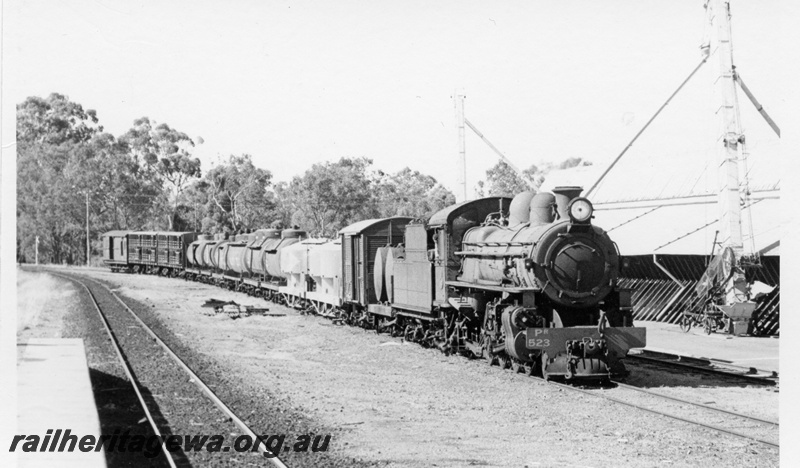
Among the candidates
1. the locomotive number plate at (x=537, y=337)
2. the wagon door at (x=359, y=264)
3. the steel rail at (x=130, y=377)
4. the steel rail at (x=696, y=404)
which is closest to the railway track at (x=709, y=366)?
the steel rail at (x=696, y=404)

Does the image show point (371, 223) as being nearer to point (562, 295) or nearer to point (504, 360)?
point (504, 360)

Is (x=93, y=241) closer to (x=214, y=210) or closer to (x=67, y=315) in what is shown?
(x=214, y=210)

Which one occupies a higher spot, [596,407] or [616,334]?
[616,334]

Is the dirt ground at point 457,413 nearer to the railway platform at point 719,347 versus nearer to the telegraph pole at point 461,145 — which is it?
the railway platform at point 719,347

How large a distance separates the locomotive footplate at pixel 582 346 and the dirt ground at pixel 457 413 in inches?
22.9

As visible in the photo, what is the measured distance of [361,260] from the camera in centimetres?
2338

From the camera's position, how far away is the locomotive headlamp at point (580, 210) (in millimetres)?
13719

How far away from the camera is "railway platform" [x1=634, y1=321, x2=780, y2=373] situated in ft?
57.1

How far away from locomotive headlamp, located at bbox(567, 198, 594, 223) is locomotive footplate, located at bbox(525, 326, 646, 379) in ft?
6.34

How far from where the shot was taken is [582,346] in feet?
44.8

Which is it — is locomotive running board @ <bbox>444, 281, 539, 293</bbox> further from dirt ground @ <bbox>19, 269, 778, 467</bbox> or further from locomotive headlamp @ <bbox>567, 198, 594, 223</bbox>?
dirt ground @ <bbox>19, 269, 778, 467</bbox>

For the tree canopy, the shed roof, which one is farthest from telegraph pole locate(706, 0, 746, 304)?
the tree canopy

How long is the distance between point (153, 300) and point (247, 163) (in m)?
35.1

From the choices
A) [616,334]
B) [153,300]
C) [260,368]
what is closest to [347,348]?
[260,368]
